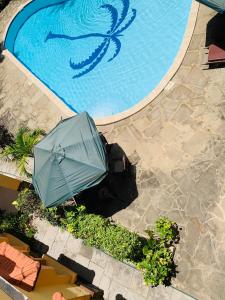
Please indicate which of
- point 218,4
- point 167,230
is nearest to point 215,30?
point 218,4

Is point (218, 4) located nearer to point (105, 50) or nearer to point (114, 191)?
point (114, 191)

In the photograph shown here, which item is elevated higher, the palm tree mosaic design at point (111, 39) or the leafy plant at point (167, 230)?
the palm tree mosaic design at point (111, 39)

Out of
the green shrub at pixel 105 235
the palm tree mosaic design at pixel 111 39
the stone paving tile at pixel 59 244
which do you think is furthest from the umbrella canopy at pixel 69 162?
the palm tree mosaic design at pixel 111 39

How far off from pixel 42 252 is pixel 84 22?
12526 mm

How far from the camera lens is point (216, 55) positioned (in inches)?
535

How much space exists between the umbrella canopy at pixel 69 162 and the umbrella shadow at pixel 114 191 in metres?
1.56

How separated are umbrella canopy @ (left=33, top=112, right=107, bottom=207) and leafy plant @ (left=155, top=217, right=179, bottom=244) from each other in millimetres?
2455

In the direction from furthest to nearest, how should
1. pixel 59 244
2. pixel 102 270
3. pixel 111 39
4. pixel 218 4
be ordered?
pixel 111 39
pixel 59 244
pixel 102 270
pixel 218 4

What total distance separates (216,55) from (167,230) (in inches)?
256

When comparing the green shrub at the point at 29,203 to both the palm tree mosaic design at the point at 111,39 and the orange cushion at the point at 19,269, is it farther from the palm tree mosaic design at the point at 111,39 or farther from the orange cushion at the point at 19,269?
the palm tree mosaic design at the point at 111,39

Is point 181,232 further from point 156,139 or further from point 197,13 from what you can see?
point 197,13

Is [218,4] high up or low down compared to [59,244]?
up

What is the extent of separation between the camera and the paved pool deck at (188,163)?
11.7 meters

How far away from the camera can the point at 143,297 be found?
1195 centimetres
